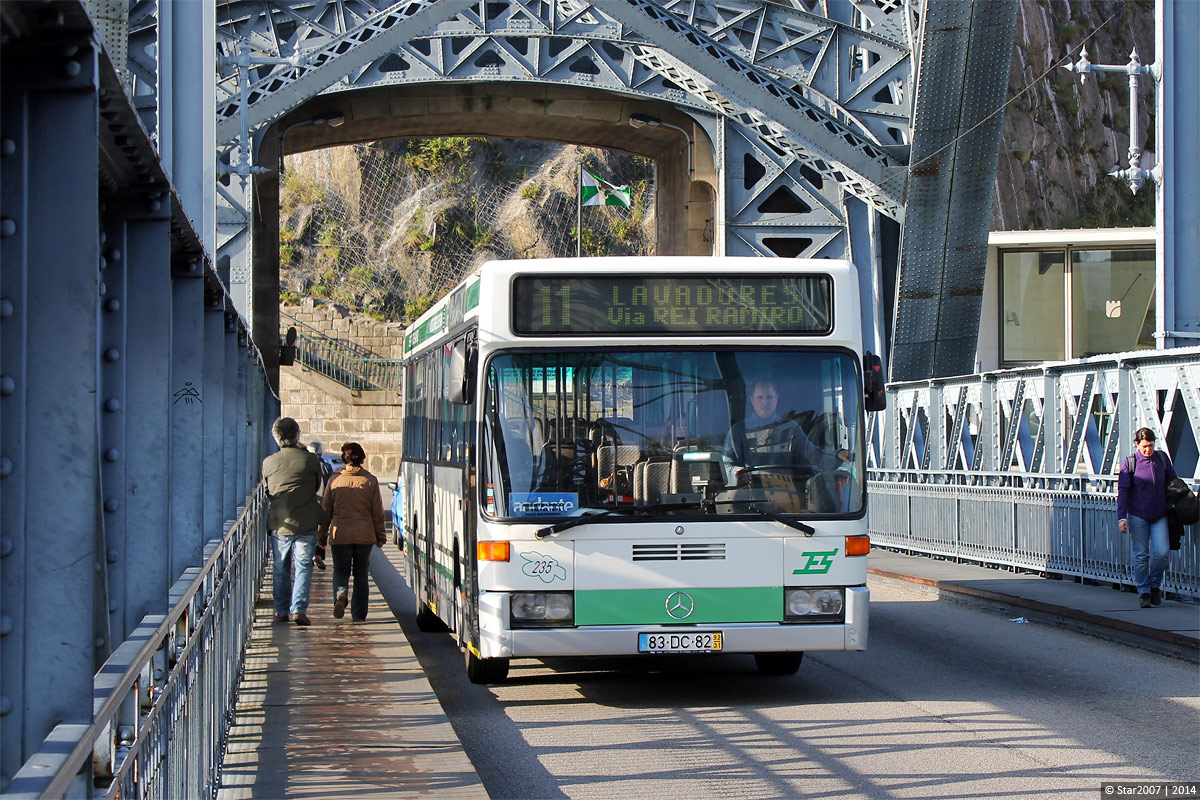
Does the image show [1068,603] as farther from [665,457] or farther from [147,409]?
[147,409]

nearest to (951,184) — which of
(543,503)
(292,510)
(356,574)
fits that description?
(356,574)

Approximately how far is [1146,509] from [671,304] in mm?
6642

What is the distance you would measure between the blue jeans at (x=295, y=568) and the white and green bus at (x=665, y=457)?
3.95m

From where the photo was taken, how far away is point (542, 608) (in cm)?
960

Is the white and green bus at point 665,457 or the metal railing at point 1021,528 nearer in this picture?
the white and green bus at point 665,457

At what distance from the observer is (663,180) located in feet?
127

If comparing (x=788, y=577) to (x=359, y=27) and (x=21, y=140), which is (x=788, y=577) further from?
(x=359, y=27)

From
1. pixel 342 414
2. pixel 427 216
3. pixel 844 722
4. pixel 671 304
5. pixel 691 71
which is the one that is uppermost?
pixel 427 216

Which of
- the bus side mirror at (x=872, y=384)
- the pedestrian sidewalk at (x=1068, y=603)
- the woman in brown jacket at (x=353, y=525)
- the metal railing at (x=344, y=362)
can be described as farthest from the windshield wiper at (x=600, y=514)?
the metal railing at (x=344, y=362)

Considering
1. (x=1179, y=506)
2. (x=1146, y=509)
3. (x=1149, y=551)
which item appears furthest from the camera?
(x=1149, y=551)

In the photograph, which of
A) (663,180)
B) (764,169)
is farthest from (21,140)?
(663,180)

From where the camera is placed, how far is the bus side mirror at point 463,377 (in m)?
9.93

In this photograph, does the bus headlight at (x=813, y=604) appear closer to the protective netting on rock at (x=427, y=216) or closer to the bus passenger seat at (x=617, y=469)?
the bus passenger seat at (x=617, y=469)

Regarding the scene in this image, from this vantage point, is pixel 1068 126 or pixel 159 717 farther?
pixel 1068 126
